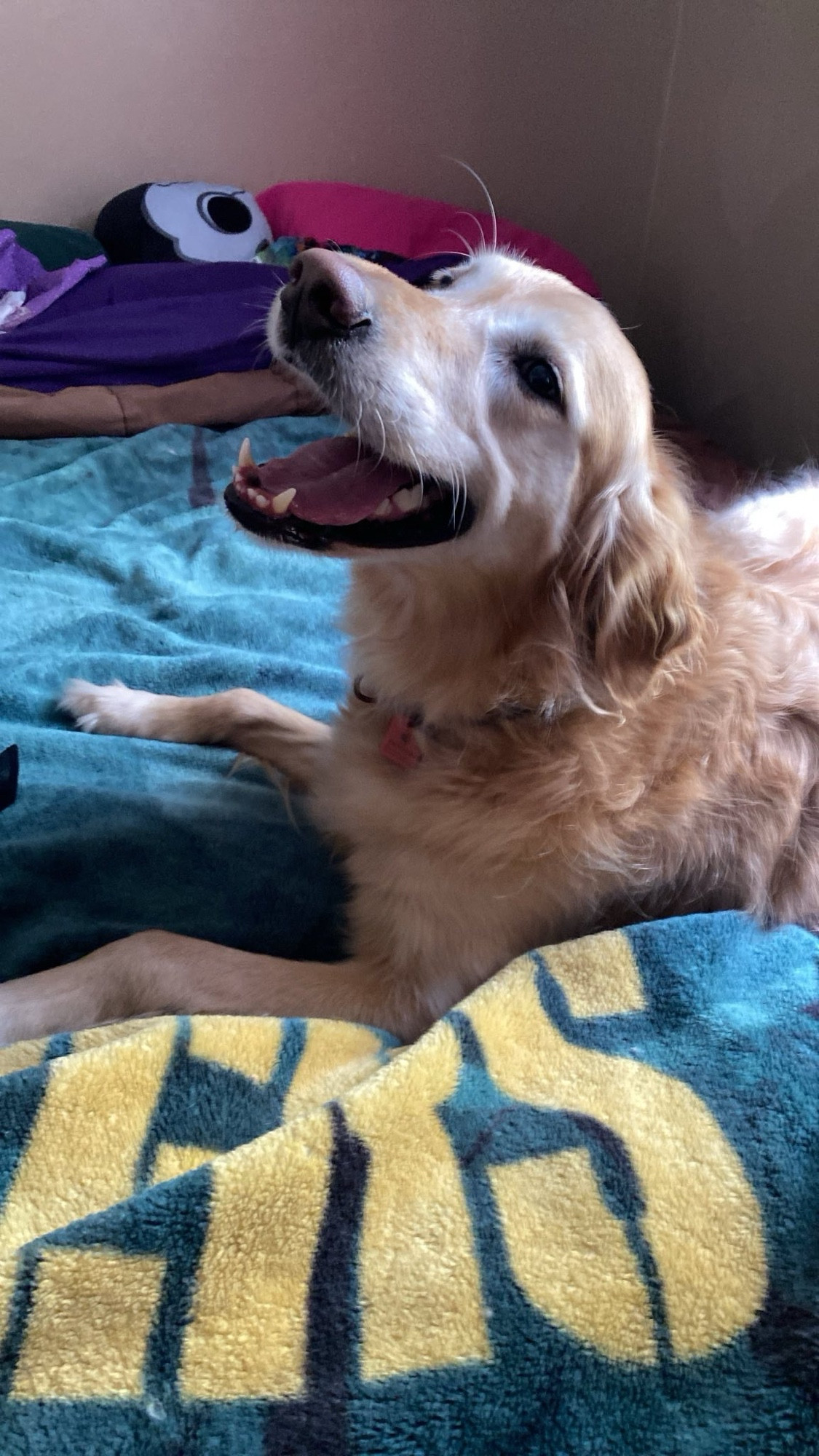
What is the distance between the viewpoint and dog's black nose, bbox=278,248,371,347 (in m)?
1.31

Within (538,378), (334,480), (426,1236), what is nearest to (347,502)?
(334,480)

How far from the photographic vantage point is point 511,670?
1.51 m

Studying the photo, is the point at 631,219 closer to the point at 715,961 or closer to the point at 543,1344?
the point at 715,961

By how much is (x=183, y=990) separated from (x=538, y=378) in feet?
3.45

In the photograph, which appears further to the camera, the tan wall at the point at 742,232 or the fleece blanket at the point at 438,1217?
the tan wall at the point at 742,232

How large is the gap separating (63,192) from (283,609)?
9.21 ft

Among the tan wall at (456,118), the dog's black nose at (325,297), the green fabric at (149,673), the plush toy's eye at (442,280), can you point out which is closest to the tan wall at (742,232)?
the tan wall at (456,118)

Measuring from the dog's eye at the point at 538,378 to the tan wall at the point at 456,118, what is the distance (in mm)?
1884

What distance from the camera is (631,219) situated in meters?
3.79

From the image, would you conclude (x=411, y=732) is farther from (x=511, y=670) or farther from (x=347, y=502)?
(x=347, y=502)

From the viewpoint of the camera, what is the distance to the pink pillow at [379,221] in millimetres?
3826

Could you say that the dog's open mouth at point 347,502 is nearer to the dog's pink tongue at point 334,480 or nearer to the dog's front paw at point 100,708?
the dog's pink tongue at point 334,480

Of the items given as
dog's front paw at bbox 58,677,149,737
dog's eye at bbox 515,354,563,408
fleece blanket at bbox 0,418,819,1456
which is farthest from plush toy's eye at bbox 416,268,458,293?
fleece blanket at bbox 0,418,819,1456

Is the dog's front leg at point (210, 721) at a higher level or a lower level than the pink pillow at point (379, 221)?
lower
